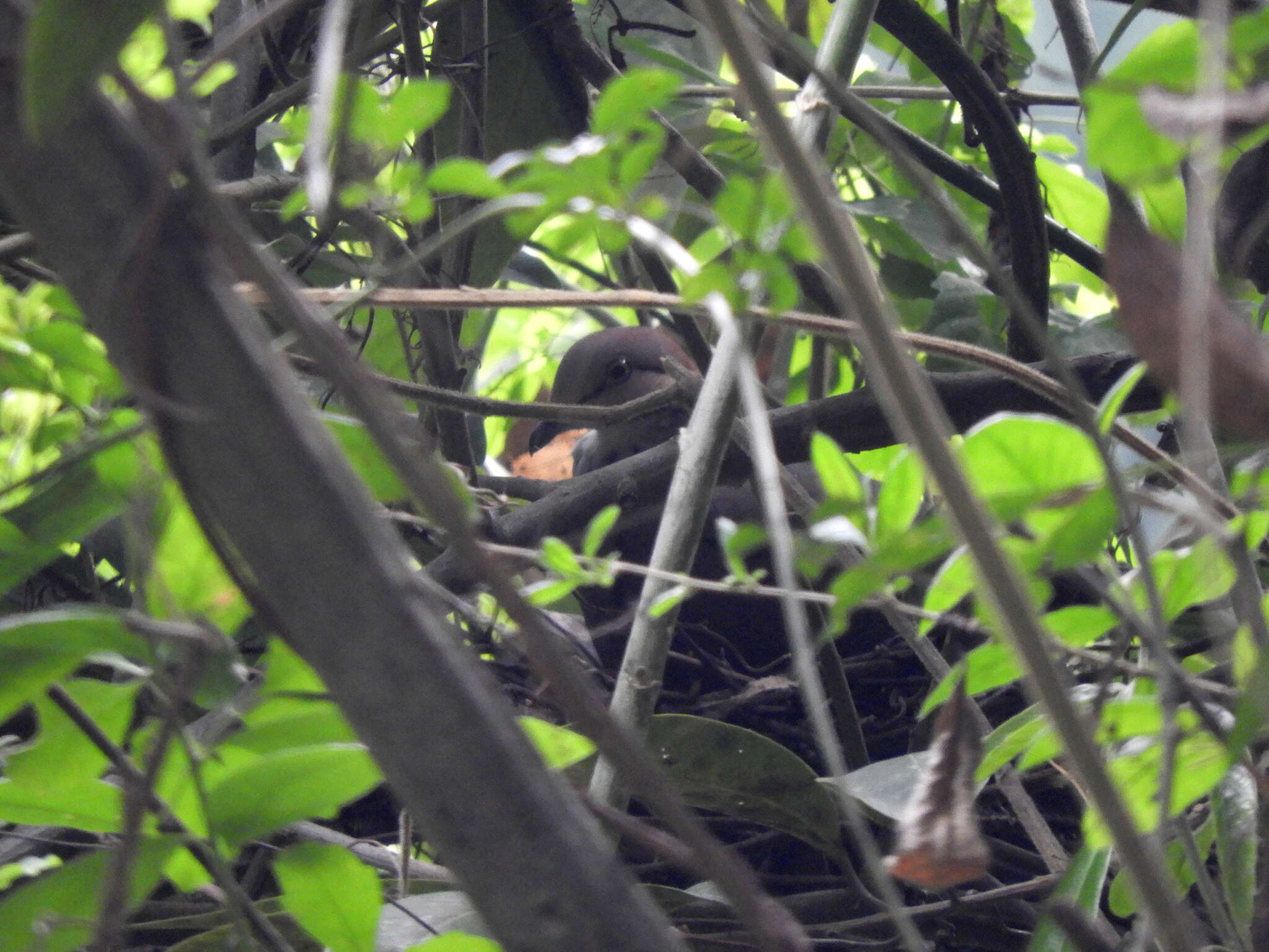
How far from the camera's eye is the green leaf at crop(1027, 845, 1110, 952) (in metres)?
0.47

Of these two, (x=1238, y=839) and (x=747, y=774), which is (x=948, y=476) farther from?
(x=747, y=774)

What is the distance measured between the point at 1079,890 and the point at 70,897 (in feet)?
1.24

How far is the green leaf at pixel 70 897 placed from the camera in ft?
1.37

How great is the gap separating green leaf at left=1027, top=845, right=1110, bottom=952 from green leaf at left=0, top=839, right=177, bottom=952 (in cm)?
33

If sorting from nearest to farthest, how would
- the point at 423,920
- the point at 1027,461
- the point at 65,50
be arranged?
the point at 65,50, the point at 1027,461, the point at 423,920

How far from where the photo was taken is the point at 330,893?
0.44 meters

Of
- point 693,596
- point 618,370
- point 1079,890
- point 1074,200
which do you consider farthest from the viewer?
point 618,370

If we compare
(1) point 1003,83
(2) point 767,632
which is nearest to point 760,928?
(2) point 767,632

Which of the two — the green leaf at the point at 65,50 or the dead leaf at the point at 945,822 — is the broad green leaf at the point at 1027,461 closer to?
the dead leaf at the point at 945,822

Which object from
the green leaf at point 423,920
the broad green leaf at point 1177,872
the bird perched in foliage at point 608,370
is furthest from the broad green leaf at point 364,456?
the bird perched in foliage at point 608,370

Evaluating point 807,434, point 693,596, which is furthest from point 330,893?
point 693,596

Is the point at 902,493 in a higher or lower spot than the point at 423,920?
higher

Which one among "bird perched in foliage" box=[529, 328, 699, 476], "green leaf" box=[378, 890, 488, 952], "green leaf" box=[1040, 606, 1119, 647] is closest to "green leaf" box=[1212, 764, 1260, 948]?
"green leaf" box=[1040, 606, 1119, 647]

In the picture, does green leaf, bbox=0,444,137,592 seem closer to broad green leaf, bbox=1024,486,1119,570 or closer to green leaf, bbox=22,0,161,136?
green leaf, bbox=22,0,161,136
